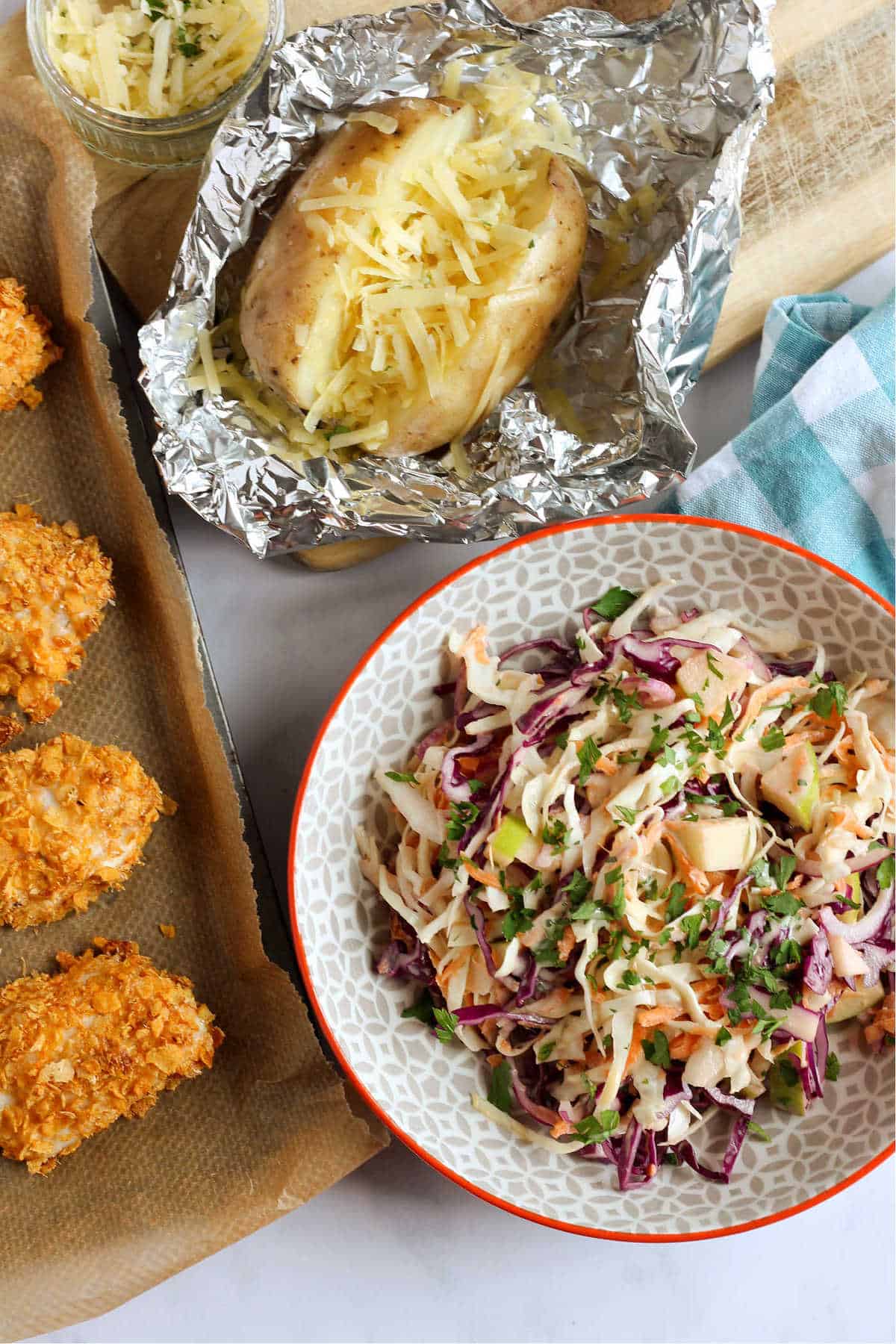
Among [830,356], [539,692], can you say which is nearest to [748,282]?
[830,356]

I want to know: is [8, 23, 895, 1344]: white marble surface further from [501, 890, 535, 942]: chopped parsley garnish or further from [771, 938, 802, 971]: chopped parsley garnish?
[771, 938, 802, 971]: chopped parsley garnish

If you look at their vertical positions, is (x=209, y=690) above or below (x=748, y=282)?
below

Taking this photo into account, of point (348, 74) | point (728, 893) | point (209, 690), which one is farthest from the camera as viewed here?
point (209, 690)

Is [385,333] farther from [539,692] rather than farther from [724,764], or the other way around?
[724,764]

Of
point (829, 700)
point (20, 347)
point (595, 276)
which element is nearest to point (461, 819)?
point (829, 700)

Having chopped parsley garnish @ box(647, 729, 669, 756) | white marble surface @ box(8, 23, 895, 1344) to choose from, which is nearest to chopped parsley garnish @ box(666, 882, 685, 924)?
chopped parsley garnish @ box(647, 729, 669, 756)

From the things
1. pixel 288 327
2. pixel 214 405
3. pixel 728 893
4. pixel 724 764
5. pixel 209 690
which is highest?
pixel 288 327

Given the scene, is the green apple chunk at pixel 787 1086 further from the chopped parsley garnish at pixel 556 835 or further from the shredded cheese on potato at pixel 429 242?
the shredded cheese on potato at pixel 429 242
